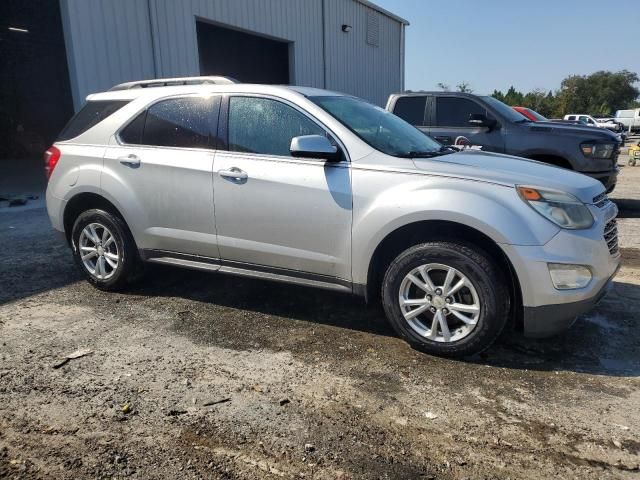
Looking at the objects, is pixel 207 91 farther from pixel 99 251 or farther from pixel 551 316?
pixel 551 316

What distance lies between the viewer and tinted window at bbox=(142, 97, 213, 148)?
4.20m

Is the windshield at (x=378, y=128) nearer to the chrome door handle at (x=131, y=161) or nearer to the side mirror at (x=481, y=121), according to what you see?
the chrome door handle at (x=131, y=161)

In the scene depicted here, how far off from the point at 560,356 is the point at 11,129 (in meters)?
24.8

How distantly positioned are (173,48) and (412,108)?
5872mm

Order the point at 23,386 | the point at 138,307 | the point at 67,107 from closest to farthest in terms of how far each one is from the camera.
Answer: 1. the point at 23,386
2. the point at 138,307
3. the point at 67,107

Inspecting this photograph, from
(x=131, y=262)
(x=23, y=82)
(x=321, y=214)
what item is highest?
(x=23, y=82)

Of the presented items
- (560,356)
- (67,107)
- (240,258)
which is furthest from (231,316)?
(67,107)

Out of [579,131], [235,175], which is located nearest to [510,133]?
[579,131]

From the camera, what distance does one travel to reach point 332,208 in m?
3.60

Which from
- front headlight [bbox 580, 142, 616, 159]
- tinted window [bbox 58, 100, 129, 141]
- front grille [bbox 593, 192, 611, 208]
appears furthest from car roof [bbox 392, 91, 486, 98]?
tinted window [bbox 58, 100, 129, 141]

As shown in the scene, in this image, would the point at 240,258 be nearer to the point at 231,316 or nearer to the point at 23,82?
the point at 231,316

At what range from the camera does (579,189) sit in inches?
131

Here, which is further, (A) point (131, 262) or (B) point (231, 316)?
(A) point (131, 262)

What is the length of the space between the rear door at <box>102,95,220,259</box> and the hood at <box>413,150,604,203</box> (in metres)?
1.74
